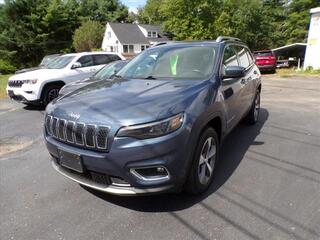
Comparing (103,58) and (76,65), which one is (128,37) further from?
(76,65)

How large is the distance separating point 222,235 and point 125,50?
46.9 meters

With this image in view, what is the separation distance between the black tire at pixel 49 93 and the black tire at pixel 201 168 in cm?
671

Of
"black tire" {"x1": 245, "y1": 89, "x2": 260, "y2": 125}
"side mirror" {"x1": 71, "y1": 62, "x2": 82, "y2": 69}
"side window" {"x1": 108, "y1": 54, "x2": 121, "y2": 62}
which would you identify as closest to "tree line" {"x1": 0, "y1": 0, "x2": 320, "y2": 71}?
"side window" {"x1": 108, "y1": 54, "x2": 121, "y2": 62}

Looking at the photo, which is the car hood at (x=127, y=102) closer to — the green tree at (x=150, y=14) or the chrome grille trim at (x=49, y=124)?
the chrome grille trim at (x=49, y=124)

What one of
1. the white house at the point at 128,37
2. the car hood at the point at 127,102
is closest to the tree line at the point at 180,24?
the white house at the point at 128,37

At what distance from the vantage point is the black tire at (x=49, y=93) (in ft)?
28.9

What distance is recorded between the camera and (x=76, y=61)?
991 cm

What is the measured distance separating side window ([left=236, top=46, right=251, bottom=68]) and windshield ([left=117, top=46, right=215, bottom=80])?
43.4 inches

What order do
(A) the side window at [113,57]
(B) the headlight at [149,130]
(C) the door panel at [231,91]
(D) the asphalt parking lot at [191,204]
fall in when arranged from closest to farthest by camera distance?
(B) the headlight at [149,130]
(D) the asphalt parking lot at [191,204]
(C) the door panel at [231,91]
(A) the side window at [113,57]

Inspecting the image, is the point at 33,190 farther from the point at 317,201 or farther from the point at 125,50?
the point at 125,50

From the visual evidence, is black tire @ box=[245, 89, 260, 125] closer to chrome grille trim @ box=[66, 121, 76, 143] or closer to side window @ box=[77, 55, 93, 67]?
chrome grille trim @ box=[66, 121, 76, 143]

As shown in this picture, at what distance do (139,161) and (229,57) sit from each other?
8.14 feet

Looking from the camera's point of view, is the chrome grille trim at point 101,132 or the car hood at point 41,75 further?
the car hood at point 41,75

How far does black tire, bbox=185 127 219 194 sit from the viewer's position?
10.1 ft
